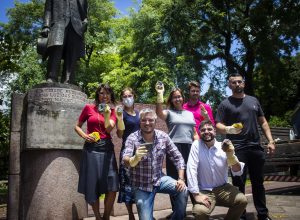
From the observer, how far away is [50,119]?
5594mm

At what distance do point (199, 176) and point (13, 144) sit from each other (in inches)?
143

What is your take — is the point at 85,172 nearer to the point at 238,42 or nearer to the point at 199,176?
the point at 199,176

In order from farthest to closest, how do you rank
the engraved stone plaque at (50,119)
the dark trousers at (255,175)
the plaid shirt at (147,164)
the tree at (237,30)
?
the tree at (237,30) → the engraved stone plaque at (50,119) → the dark trousers at (255,175) → the plaid shirt at (147,164)

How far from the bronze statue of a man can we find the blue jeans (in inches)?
115

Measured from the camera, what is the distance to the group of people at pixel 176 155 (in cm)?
419

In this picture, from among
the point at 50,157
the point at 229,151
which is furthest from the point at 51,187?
the point at 229,151

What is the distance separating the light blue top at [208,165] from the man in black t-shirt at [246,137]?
0.61 m

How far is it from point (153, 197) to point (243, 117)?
179 centimetres

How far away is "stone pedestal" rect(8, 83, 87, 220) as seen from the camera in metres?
5.36

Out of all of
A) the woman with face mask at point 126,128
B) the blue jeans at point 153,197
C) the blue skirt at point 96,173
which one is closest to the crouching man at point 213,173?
the blue jeans at point 153,197

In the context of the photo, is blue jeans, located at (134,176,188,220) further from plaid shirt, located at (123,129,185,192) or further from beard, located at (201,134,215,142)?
beard, located at (201,134,215,142)

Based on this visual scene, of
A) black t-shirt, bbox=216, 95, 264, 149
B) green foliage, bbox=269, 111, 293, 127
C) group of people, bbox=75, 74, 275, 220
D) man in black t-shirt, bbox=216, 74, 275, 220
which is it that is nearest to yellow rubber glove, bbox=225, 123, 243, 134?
group of people, bbox=75, 74, 275, 220

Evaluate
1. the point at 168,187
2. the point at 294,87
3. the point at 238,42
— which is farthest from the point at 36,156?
the point at 294,87

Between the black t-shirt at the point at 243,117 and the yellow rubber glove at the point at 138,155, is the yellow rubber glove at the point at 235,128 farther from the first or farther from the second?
the yellow rubber glove at the point at 138,155
